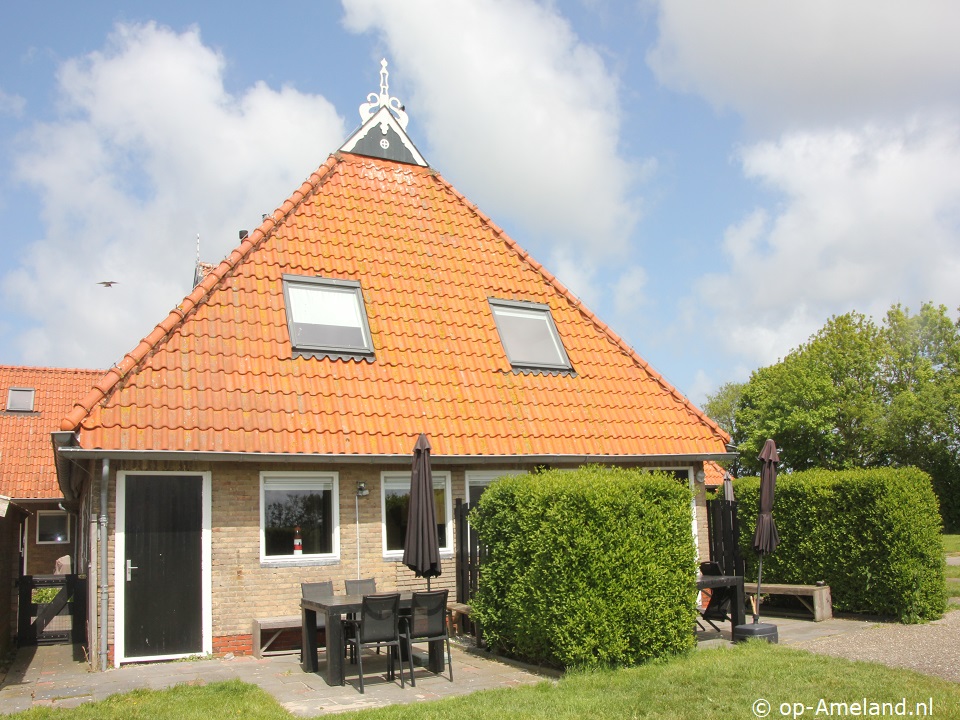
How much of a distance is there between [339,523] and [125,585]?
304 cm

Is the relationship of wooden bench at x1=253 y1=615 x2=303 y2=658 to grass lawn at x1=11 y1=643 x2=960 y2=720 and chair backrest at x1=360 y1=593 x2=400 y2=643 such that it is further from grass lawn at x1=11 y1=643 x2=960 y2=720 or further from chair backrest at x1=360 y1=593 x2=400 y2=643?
chair backrest at x1=360 y1=593 x2=400 y2=643

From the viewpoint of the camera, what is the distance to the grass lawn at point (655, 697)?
786 centimetres

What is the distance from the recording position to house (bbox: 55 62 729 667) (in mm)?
11492

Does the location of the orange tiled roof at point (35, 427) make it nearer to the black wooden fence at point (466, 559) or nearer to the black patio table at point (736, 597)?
the black wooden fence at point (466, 559)

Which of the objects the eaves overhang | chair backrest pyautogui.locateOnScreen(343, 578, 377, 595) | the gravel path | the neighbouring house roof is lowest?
the gravel path

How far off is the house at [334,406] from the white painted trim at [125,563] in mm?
25

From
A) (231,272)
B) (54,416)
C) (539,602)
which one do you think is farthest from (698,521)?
(54,416)

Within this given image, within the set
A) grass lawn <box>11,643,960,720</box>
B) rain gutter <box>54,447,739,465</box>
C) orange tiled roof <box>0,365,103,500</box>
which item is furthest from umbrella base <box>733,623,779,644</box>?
orange tiled roof <box>0,365,103,500</box>

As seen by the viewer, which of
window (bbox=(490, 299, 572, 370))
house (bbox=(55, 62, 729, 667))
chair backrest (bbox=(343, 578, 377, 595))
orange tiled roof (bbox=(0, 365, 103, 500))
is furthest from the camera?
orange tiled roof (bbox=(0, 365, 103, 500))

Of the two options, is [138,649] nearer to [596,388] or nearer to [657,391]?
[596,388]

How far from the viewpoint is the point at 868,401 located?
1953 inches

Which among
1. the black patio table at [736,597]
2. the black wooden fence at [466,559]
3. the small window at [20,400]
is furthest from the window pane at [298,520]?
the small window at [20,400]

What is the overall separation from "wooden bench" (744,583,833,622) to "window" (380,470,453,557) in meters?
Answer: 5.17

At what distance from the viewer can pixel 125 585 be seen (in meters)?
11.3
